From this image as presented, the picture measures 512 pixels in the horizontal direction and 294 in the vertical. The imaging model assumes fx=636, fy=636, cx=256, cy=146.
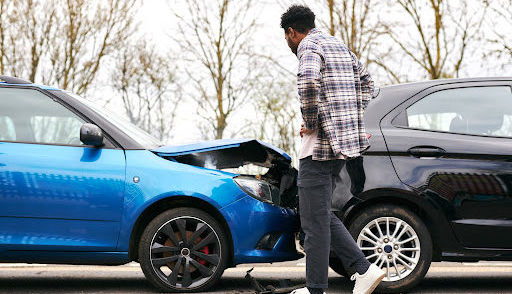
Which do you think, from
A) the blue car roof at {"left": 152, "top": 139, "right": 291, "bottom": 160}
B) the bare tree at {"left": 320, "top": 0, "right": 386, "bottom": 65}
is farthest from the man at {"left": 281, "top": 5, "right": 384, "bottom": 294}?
the bare tree at {"left": 320, "top": 0, "right": 386, "bottom": 65}

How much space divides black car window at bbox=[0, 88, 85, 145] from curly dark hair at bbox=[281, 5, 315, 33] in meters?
1.84

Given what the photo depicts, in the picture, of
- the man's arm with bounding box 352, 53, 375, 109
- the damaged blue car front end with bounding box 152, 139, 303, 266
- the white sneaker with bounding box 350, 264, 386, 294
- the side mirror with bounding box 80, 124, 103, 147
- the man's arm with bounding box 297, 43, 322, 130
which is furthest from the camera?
the damaged blue car front end with bounding box 152, 139, 303, 266

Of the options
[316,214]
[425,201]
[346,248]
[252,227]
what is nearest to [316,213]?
[316,214]

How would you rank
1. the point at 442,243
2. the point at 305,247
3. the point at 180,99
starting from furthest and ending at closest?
the point at 180,99, the point at 442,243, the point at 305,247

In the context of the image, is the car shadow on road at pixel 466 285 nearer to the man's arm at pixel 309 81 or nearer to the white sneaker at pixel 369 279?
the white sneaker at pixel 369 279

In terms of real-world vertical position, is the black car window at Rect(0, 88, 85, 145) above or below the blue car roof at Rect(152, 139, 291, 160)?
above

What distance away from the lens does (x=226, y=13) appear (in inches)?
853

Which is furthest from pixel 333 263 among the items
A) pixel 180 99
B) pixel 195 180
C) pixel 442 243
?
pixel 180 99

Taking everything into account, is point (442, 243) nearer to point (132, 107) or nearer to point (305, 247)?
point (305, 247)

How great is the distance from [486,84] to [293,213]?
6.03ft

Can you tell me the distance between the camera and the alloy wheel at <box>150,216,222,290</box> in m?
4.70

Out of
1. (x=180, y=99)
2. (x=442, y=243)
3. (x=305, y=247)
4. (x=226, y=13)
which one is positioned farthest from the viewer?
(x=180, y=99)

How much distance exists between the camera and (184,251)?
4.71 metres

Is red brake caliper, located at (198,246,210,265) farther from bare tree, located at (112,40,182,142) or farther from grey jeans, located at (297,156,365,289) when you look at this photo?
bare tree, located at (112,40,182,142)
